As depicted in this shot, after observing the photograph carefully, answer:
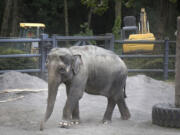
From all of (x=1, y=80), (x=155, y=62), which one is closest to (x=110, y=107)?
(x=1, y=80)

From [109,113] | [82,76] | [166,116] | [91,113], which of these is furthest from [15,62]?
[166,116]

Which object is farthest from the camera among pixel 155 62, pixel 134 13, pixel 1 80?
pixel 134 13

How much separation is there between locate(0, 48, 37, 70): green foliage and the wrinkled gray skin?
5.33 metres

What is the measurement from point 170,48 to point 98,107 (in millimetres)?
6414

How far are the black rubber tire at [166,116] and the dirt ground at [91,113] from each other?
0.10 meters

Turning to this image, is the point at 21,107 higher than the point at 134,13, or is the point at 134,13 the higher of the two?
the point at 134,13

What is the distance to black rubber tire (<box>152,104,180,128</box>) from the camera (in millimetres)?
6801

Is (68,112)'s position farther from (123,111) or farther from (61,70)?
(123,111)

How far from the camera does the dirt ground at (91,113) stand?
6.37m

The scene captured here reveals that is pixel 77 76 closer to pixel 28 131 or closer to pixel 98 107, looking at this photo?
pixel 28 131

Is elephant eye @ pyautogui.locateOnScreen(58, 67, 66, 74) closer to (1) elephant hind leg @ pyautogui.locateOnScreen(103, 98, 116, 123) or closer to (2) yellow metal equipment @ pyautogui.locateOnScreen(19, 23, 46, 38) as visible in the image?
(1) elephant hind leg @ pyautogui.locateOnScreen(103, 98, 116, 123)

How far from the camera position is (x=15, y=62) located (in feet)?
40.2

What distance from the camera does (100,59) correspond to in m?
7.01

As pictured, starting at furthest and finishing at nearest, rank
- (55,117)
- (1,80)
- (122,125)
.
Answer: (1,80), (55,117), (122,125)
